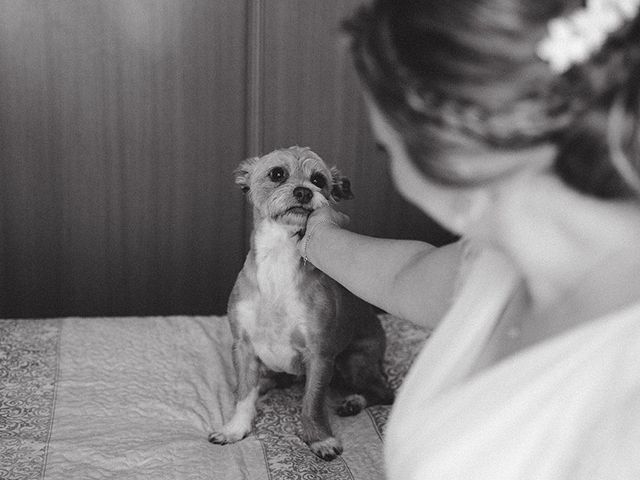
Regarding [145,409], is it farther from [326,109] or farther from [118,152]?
[326,109]

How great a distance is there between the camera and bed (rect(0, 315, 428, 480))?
1618 mm

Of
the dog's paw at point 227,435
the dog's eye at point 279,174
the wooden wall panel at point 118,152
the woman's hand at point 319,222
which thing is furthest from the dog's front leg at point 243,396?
the wooden wall panel at point 118,152

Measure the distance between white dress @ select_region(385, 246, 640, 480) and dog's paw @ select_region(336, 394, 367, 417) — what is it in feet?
3.48

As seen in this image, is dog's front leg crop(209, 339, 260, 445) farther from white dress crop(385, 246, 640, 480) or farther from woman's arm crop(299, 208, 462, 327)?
white dress crop(385, 246, 640, 480)

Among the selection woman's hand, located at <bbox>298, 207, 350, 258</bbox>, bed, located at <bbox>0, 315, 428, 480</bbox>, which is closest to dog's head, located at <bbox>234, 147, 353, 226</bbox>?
woman's hand, located at <bbox>298, 207, 350, 258</bbox>

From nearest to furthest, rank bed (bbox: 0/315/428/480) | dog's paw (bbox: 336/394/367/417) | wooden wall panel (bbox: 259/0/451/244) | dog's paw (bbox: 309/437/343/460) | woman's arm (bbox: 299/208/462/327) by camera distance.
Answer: woman's arm (bbox: 299/208/462/327) < bed (bbox: 0/315/428/480) < dog's paw (bbox: 309/437/343/460) < dog's paw (bbox: 336/394/367/417) < wooden wall panel (bbox: 259/0/451/244)

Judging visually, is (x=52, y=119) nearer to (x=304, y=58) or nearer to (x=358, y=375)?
(x=304, y=58)

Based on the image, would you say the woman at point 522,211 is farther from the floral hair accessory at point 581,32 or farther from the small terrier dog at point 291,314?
the small terrier dog at point 291,314

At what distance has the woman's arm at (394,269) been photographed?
1.39 metres

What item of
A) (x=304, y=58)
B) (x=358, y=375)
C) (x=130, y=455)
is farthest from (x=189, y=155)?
(x=130, y=455)

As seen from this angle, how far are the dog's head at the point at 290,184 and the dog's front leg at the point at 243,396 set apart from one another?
1.19 feet

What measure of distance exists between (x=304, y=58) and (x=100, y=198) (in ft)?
3.74

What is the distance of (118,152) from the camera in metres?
3.56

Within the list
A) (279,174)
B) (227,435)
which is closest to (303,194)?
(279,174)
